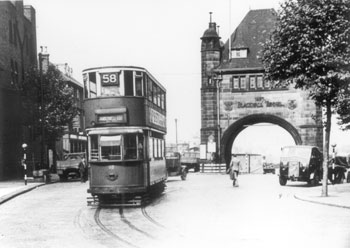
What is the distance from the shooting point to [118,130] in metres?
16.7

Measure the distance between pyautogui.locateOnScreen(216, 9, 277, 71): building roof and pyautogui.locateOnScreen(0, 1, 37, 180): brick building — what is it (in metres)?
16.3

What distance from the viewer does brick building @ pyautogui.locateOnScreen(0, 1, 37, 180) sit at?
37.9 m

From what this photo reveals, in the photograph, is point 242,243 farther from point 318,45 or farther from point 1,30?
point 1,30

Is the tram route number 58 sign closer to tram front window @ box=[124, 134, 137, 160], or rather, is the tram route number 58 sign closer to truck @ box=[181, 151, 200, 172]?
tram front window @ box=[124, 134, 137, 160]

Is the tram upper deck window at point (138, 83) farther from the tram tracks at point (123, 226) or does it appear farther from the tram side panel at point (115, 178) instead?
the tram tracks at point (123, 226)

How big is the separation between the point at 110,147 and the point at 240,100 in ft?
97.3

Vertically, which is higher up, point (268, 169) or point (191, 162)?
point (191, 162)

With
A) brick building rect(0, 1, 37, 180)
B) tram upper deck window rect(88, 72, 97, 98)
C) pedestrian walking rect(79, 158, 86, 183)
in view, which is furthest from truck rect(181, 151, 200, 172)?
tram upper deck window rect(88, 72, 97, 98)

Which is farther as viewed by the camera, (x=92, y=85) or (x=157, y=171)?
(x=157, y=171)

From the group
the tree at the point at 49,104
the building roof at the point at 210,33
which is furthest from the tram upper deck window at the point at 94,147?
the building roof at the point at 210,33

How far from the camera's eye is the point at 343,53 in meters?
17.5

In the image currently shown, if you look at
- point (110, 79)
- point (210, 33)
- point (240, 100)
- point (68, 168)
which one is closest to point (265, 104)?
point (240, 100)

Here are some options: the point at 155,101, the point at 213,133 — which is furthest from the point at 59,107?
the point at 155,101

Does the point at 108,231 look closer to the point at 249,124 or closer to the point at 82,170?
the point at 82,170
